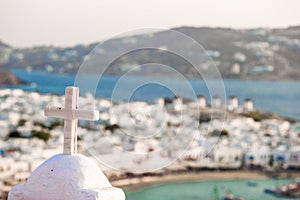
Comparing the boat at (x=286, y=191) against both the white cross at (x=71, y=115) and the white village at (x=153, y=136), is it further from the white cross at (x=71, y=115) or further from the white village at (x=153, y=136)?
the white cross at (x=71, y=115)

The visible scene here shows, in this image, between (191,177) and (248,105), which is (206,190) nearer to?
(191,177)

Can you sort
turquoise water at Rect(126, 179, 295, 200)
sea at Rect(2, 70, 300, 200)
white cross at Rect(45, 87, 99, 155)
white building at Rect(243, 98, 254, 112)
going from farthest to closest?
white building at Rect(243, 98, 254, 112) → sea at Rect(2, 70, 300, 200) → turquoise water at Rect(126, 179, 295, 200) → white cross at Rect(45, 87, 99, 155)

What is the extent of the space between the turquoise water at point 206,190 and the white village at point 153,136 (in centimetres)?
86

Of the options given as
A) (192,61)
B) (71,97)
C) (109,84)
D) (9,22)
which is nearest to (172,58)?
(192,61)

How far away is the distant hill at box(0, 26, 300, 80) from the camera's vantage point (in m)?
37.5

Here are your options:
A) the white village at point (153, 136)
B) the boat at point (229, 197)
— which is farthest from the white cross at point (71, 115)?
the boat at point (229, 197)

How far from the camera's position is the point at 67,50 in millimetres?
39688

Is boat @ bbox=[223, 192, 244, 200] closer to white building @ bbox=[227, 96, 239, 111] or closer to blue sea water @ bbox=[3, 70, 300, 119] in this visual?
blue sea water @ bbox=[3, 70, 300, 119]

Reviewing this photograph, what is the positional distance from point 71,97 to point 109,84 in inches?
1313

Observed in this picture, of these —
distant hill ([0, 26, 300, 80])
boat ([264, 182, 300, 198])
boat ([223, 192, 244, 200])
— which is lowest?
boat ([223, 192, 244, 200])

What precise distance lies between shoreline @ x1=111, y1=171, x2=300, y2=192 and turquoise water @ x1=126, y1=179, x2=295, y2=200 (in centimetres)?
17

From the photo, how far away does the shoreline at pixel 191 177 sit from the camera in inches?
1012

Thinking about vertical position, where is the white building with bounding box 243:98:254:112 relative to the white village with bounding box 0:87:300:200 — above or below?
above

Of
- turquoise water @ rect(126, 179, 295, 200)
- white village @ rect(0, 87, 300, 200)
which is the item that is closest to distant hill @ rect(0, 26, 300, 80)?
white village @ rect(0, 87, 300, 200)
